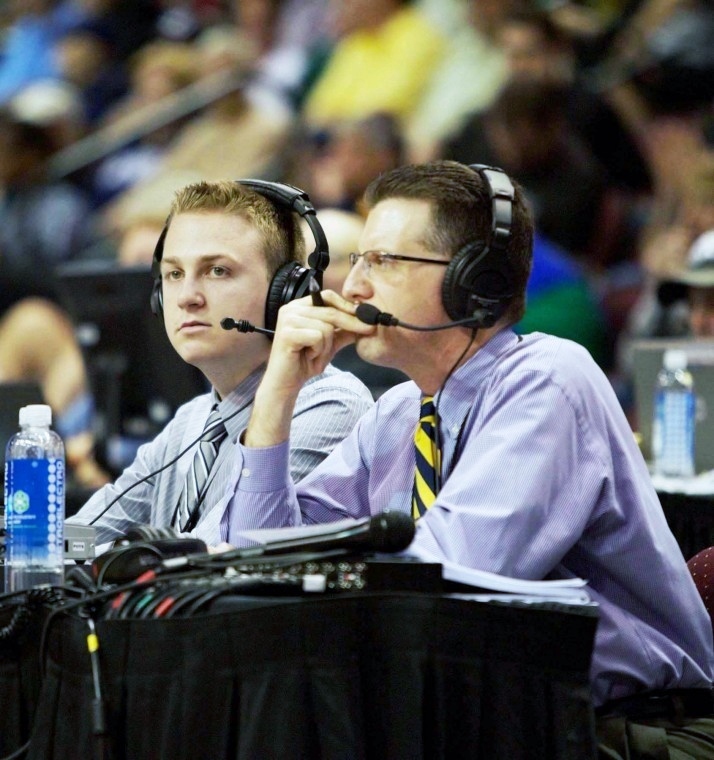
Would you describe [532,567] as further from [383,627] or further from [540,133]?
[540,133]

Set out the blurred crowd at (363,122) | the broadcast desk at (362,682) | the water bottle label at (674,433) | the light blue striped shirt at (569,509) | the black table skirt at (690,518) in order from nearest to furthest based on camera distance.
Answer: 1. the broadcast desk at (362,682)
2. the light blue striped shirt at (569,509)
3. the black table skirt at (690,518)
4. the water bottle label at (674,433)
5. the blurred crowd at (363,122)

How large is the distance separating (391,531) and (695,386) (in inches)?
88.1

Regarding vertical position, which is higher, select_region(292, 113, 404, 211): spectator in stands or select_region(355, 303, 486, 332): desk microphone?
select_region(292, 113, 404, 211): spectator in stands

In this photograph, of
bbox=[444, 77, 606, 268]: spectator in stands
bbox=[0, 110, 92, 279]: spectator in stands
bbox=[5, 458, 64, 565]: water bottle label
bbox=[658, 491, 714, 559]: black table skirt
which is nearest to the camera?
bbox=[5, 458, 64, 565]: water bottle label

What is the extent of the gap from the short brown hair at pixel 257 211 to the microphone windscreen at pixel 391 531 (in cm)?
89

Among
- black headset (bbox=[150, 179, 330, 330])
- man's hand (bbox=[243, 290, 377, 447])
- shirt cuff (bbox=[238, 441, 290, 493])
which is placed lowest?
shirt cuff (bbox=[238, 441, 290, 493])

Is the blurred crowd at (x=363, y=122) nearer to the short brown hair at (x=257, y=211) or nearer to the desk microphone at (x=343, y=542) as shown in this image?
the short brown hair at (x=257, y=211)

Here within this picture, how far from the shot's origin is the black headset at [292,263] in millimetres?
2035

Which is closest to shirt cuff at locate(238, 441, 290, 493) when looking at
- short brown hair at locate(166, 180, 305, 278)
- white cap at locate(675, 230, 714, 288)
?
short brown hair at locate(166, 180, 305, 278)

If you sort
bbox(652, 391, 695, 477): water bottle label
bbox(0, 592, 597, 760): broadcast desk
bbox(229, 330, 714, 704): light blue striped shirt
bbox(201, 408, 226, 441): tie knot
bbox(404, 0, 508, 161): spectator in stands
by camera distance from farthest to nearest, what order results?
bbox(404, 0, 508, 161): spectator in stands < bbox(652, 391, 695, 477): water bottle label < bbox(201, 408, 226, 441): tie knot < bbox(229, 330, 714, 704): light blue striped shirt < bbox(0, 592, 597, 760): broadcast desk

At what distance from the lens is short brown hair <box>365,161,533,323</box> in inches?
67.2

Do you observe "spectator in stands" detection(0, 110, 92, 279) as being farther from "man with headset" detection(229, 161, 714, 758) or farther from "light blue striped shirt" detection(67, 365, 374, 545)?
"man with headset" detection(229, 161, 714, 758)

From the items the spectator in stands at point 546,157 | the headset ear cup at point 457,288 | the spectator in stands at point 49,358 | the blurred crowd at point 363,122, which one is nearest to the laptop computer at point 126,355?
the blurred crowd at point 363,122

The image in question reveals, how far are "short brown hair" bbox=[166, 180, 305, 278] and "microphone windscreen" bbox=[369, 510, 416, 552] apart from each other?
0.89 m
